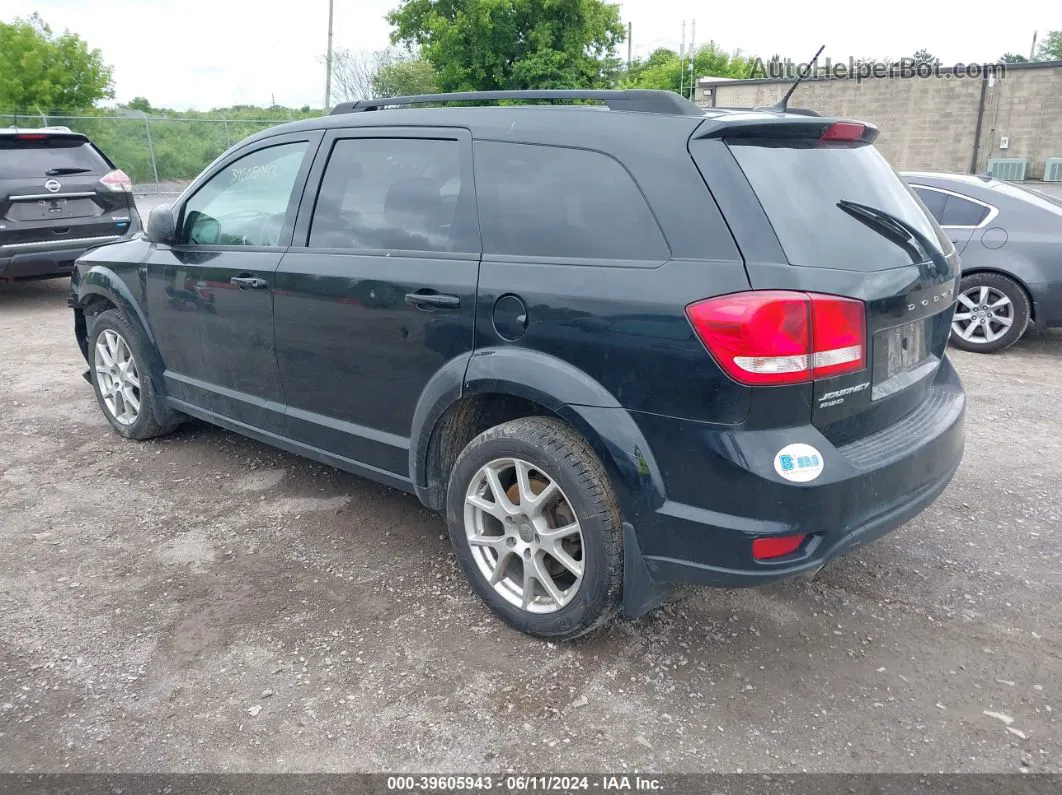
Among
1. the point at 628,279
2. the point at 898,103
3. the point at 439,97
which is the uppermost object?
the point at 898,103

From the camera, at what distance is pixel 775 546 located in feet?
8.02

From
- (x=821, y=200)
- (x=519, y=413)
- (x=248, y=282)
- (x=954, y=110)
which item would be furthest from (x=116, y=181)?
(x=954, y=110)

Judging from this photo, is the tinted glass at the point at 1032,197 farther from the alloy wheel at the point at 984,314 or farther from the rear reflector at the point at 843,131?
the rear reflector at the point at 843,131

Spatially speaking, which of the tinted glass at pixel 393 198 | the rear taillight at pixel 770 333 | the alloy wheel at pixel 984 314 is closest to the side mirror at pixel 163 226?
the tinted glass at pixel 393 198

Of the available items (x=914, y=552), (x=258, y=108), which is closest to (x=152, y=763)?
(x=914, y=552)

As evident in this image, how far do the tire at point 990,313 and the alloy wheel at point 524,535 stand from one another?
5.27 m

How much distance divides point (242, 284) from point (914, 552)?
10.4 ft

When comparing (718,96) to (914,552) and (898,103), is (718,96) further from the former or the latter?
(914,552)

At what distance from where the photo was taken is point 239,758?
244cm

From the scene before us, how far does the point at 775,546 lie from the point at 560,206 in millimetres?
1285

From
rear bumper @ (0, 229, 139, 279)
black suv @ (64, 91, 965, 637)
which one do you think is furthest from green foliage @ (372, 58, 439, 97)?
black suv @ (64, 91, 965, 637)

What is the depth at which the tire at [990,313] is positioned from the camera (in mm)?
6723

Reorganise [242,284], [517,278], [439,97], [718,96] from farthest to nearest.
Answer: [718,96] < [242,284] < [439,97] < [517,278]

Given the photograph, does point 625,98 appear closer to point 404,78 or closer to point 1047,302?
point 1047,302
